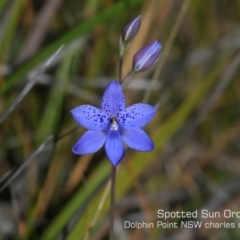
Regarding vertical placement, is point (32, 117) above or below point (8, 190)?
above

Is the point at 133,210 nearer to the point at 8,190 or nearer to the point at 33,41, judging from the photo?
the point at 8,190

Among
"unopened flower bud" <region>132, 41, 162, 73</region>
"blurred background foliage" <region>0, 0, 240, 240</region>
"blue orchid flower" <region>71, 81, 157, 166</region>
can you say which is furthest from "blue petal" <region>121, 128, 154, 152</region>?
"blurred background foliage" <region>0, 0, 240, 240</region>

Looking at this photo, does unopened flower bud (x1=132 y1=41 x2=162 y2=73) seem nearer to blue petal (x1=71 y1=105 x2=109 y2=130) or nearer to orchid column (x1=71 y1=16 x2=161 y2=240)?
orchid column (x1=71 y1=16 x2=161 y2=240)

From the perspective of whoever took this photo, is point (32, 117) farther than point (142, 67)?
Yes

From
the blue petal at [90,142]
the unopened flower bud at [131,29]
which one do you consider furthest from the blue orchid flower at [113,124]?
the unopened flower bud at [131,29]

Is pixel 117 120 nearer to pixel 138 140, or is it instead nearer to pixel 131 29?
pixel 138 140

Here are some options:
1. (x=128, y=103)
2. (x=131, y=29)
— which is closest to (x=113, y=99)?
(x=131, y=29)

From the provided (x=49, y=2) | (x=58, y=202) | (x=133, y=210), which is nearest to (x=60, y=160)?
(x=58, y=202)
